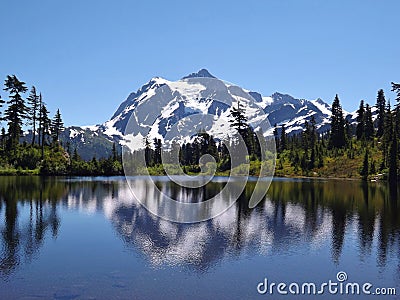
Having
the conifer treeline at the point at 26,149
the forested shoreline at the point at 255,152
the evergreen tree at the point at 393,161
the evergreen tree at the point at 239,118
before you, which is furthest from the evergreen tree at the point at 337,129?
the conifer treeline at the point at 26,149

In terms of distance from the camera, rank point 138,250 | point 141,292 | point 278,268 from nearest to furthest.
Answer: point 141,292
point 278,268
point 138,250

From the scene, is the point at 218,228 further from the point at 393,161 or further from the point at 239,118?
the point at 239,118

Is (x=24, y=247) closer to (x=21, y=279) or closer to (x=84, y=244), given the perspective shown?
(x=84, y=244)

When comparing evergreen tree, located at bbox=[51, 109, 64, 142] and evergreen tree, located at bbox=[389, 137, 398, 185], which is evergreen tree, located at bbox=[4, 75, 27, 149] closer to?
evergreen tree, located at bbox=[51, 109, 64, 142]

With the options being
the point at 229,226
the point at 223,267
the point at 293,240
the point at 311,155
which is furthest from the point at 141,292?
the point at 311,155

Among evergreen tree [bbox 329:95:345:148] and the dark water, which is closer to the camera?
the dark water

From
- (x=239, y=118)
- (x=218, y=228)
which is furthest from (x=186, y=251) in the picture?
(x=239, y=118)

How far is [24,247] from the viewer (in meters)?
30.2

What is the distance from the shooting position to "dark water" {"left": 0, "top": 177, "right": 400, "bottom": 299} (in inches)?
859

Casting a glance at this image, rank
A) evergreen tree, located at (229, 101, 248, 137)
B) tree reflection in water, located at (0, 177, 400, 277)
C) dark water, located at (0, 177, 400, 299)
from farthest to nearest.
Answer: evergreen tree, located at (229, 101, 248, 137)
tree reflection in water, located at (0, 177, 400, 277)
dark water, located at (0, 177, 400, 299)

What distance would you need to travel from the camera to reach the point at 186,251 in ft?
97.5

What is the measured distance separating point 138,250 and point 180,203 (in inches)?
1159

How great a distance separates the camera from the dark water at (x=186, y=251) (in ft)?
71.6

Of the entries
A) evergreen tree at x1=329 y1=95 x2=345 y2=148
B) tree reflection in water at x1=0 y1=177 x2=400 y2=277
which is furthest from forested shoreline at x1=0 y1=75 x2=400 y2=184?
tree reflection in water at x1=0 y1=177 x2=400 y2=277
